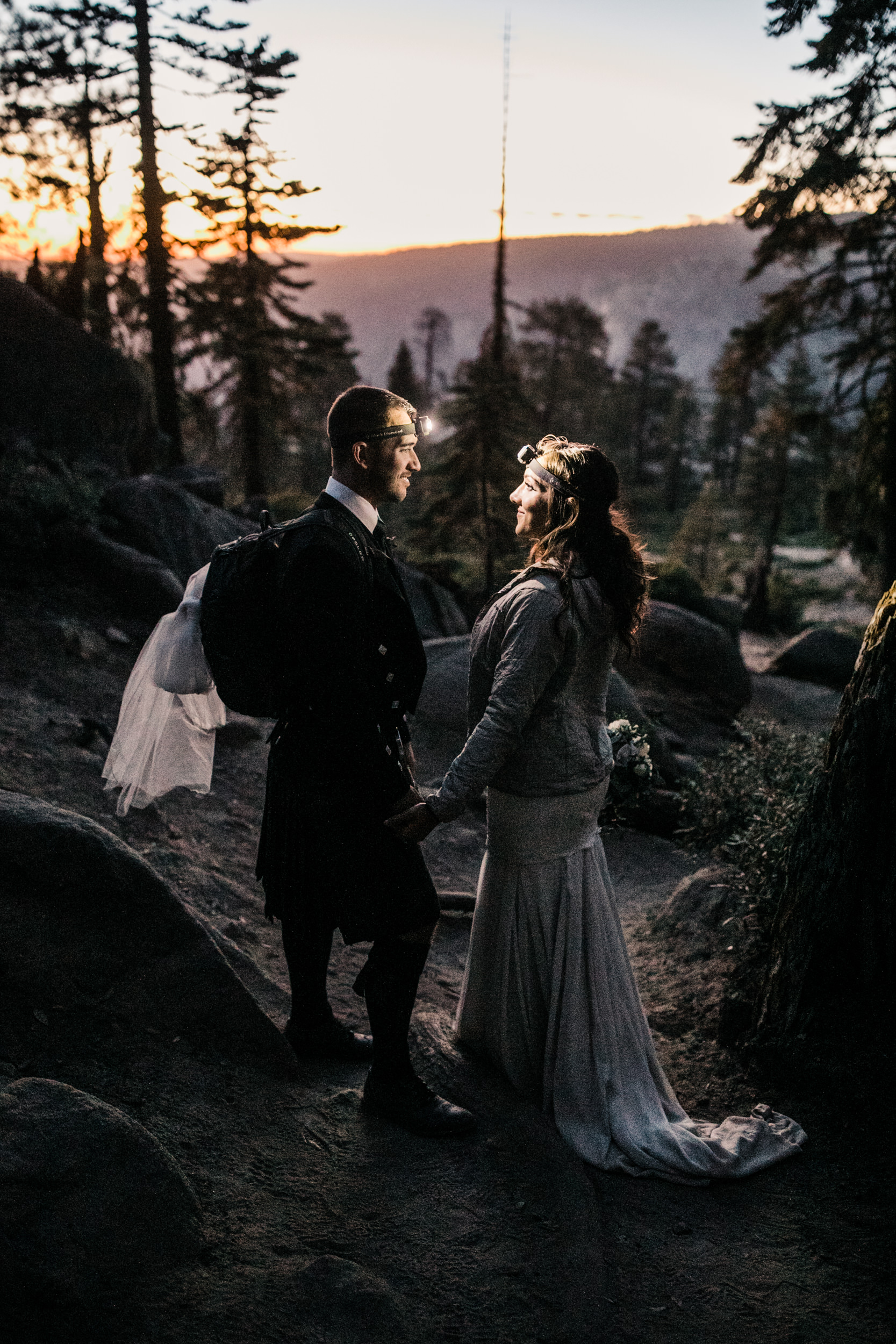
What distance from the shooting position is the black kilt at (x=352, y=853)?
10.8 feet

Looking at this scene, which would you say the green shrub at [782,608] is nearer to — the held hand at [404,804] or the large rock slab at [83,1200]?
the held hand at [404,804]

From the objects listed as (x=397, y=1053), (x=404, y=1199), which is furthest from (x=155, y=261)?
(x=404, y=1199)

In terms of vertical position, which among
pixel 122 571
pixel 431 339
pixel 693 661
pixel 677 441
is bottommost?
pixel 693 661

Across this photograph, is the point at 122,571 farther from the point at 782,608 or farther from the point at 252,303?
the point at 782,608

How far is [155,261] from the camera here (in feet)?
53.6

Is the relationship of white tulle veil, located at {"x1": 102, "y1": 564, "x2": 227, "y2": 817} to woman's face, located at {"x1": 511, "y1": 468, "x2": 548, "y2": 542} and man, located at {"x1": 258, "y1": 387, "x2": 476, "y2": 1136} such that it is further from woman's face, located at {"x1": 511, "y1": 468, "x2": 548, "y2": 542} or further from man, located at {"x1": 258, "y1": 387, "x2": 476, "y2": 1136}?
woman's face, located at {"x1": 511, "y1": 468, "x2": 548, "y2": 542}

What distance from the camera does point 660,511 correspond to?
53.8m

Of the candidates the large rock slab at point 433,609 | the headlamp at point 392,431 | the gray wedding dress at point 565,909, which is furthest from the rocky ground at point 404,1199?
the large rock slab at point 433,609

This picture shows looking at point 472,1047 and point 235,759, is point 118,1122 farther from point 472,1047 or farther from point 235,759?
point 235,759

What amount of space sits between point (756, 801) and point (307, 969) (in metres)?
3.46

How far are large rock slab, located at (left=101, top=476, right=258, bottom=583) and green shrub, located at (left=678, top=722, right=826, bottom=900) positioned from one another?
22.2 feet

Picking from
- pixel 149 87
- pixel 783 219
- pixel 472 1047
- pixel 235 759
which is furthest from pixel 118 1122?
pixel 149 87

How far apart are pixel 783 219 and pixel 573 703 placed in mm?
14068

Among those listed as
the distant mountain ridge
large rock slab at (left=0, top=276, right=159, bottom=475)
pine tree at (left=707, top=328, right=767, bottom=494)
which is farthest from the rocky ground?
the distant mountain ridge
